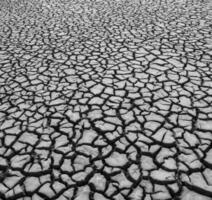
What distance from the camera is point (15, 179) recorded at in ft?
6.40

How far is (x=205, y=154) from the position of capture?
80.1 inches

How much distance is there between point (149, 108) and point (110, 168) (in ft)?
2.65

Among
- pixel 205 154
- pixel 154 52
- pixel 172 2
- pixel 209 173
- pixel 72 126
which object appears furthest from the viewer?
pixel 172 2

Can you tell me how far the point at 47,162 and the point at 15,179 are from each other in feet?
0.83

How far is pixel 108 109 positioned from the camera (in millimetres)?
2588

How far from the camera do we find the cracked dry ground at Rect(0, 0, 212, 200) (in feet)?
6.18

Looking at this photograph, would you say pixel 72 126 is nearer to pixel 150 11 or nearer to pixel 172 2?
pixel 150 11

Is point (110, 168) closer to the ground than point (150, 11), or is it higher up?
closer to the ground

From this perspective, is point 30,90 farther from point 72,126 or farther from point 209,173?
point 209,173

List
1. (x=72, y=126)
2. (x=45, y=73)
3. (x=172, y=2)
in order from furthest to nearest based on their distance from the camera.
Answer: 1. (x=172, y=2)
2. (x=45, y=73)
3. (x=72, y=126)

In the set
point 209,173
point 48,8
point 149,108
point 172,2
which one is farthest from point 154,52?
point 48,8

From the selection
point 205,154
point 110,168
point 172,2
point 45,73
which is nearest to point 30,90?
point 45,73

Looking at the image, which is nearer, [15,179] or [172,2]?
[15,179]

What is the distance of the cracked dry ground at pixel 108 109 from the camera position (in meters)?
1.88
